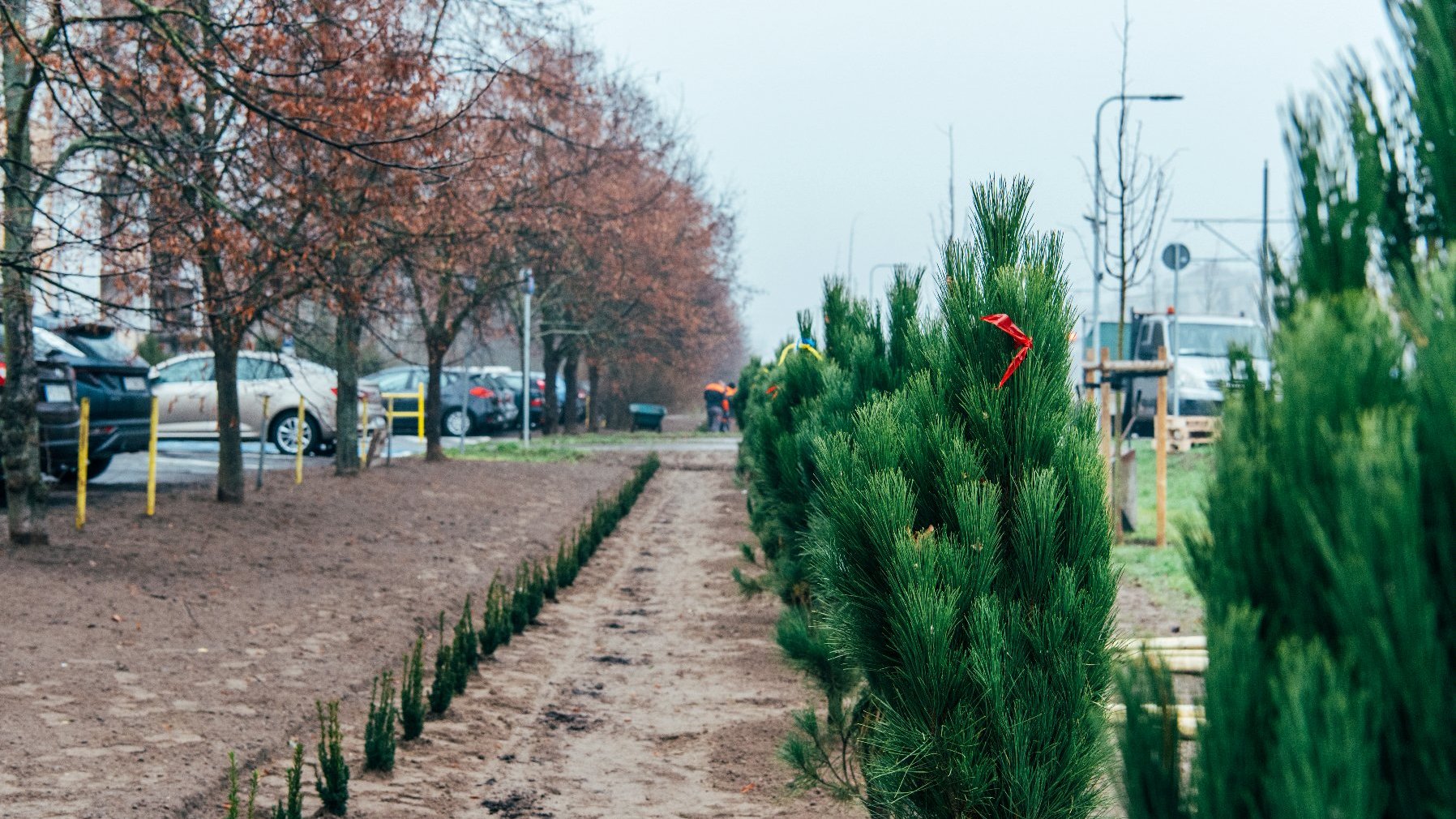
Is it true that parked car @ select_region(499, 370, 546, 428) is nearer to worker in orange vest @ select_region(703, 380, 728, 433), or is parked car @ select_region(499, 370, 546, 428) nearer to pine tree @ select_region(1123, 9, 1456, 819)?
worker in orange vest @ select_region(703, 380, 728, 433)

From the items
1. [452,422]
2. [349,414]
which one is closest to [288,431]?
[349,414]

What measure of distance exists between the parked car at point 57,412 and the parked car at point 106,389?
43cm

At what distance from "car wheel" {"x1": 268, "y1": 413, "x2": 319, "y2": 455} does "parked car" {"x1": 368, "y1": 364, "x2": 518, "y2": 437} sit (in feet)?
28.3

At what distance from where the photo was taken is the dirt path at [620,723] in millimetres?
5148

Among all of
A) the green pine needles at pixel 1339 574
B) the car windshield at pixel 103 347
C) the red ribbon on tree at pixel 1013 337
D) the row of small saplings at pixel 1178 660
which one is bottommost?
the row of small saplings at pixel 1178 660

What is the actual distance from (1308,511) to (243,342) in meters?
11.4

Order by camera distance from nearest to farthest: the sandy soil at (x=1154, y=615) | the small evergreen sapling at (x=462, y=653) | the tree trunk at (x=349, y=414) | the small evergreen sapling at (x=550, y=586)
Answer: the small evergreen sapling at (x=462, y=653) < the sandy soil at (x=1154, y=615) < the small evergreen sapling at (x=550, y=586) < the tree trunk at (x=349, y=414)

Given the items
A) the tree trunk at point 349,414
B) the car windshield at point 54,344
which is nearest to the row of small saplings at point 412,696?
the tree trunk at point 349,414

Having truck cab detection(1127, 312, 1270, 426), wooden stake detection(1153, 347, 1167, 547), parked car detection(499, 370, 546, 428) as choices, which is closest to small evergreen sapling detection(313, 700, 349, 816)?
wooden stake detection(1153, 347, 1167, 547)

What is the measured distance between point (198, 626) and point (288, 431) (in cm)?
1368

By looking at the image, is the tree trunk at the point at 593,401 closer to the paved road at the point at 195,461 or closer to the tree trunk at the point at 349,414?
the paved road at the point at 195,461

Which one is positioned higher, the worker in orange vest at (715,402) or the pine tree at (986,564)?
the worker in orange vest at (715,402)

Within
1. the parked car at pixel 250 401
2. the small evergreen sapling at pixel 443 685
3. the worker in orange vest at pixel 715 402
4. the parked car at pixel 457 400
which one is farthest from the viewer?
the worker in orange vest at pixel 715 402

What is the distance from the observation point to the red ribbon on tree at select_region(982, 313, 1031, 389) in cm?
360
